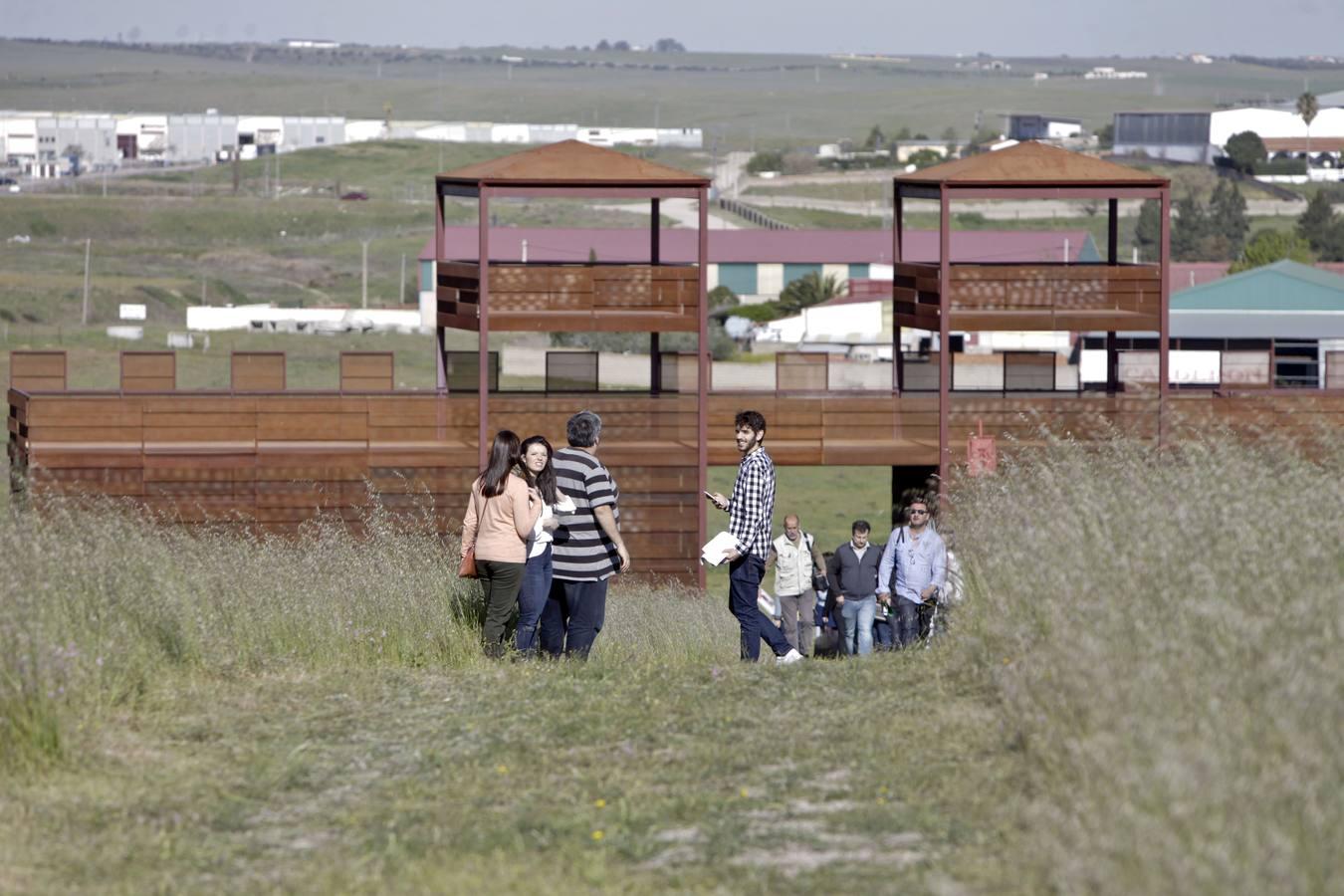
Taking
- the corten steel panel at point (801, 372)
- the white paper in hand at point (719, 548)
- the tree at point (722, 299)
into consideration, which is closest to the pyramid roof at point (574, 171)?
the corten steel panel at point (801, 372)

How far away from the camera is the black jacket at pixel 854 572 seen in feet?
47.1

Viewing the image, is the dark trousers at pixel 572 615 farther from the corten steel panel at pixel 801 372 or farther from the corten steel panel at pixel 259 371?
the corten steel panel at pixel 801 372

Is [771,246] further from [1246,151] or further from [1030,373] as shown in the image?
[1246,151]

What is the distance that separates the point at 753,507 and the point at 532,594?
56.7 inches

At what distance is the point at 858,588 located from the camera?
14.4m

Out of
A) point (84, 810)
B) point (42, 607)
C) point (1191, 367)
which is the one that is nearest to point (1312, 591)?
point (84, 810)

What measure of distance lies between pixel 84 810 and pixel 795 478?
32.6m

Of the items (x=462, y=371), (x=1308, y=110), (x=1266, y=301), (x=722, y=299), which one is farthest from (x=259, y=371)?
(x=1308, y=110)

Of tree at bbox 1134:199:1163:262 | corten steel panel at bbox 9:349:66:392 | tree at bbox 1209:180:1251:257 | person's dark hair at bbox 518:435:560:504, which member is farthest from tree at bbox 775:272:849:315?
person's dark hair at bbox 518:435:560:504

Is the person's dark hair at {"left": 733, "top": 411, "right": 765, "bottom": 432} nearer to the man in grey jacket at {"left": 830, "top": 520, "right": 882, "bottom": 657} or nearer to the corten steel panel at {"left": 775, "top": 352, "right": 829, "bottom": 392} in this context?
the man in grey jacket at {"left": 830, "top": 520, "right": 882, "bottom": 657}

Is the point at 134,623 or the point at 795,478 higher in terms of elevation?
the point at 134,623

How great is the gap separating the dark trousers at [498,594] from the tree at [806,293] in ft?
219

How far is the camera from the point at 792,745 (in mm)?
7551

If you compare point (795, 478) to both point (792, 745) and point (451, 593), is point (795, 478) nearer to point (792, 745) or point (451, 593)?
point (451, 593)
